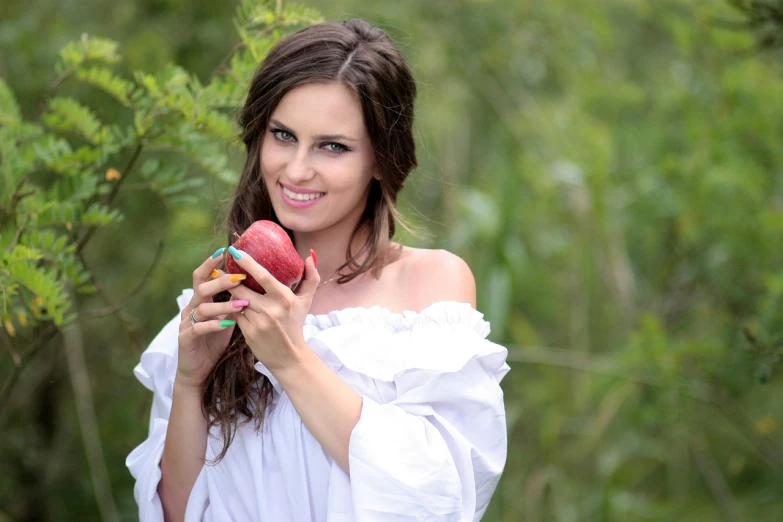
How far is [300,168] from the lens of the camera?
178cm

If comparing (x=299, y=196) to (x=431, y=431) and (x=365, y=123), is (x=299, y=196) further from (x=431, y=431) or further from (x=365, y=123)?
(x=431, y=431)

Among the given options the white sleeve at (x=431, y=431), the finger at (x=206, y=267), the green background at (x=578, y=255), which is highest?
the finger at (x=206, y=267)

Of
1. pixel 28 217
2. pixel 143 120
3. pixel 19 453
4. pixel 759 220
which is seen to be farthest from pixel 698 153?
pixel 19 453

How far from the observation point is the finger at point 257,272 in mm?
1513

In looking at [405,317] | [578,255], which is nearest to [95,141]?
[405,317]

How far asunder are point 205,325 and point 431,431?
47 cm

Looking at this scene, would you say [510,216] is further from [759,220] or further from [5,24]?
[5,24]

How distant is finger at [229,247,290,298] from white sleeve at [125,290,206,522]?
1.68 feet

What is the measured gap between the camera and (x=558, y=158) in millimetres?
4410

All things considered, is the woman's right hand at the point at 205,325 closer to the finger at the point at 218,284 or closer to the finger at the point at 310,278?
the finger at the point at 218,284

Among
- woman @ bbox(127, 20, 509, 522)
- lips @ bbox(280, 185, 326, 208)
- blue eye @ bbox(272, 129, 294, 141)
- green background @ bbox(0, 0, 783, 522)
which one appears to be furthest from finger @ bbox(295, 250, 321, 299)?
green background @ bbox(0, 0, 783, 522)

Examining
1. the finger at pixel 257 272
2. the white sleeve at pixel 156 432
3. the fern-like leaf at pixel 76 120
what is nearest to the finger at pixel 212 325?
the finger at pixel 257 272

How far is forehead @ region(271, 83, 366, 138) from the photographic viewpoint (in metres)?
1.81

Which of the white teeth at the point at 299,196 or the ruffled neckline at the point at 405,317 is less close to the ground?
the white teeth at the point at 299,196
